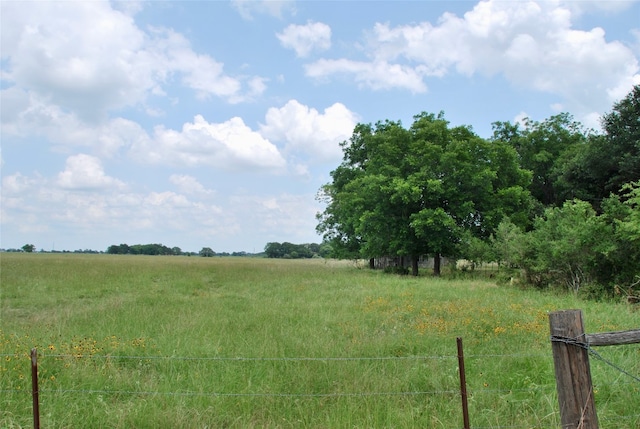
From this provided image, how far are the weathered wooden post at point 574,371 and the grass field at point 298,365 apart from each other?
4.30 ft

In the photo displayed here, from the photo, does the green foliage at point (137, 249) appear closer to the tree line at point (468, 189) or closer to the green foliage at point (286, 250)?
the green foliage at point (286, 250)

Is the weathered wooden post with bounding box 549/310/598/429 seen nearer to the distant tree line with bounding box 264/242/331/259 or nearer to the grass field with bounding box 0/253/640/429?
the grass field with bounding box 0/253/640/429

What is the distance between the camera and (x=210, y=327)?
32.3 feet

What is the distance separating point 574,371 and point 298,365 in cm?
424

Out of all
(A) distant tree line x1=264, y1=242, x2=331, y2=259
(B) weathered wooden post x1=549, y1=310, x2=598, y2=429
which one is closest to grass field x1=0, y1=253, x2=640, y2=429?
(B) weathered wooden post x1=549, y1=310, x2=598, y2=429

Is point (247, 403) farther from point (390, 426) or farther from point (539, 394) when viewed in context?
point (539, 394)

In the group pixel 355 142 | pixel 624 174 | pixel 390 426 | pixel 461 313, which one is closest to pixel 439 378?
pixel 390 426

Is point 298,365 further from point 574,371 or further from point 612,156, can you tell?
point 612,156

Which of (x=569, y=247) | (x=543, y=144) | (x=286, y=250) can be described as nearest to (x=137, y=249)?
(x=286, y=250)

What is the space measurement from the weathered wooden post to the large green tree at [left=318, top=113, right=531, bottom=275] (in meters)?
22.6

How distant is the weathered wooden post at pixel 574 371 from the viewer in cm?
347

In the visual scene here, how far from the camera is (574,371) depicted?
3.51 meters

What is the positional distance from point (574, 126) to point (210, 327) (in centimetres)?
4180

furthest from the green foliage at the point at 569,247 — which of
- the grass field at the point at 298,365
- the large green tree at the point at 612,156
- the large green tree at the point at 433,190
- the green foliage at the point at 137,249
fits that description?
the green foliage at the point at 137,249
